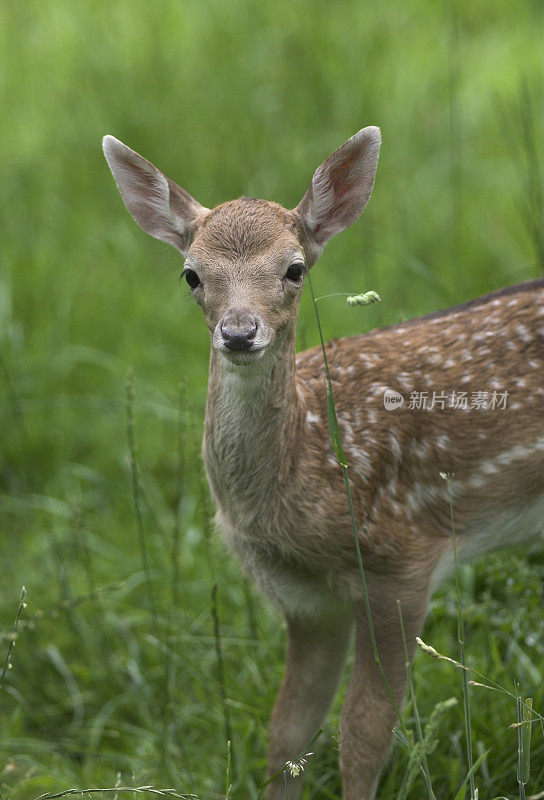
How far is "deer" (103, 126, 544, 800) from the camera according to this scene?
11.3 feet

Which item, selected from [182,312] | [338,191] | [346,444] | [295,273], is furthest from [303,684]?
[182,312]

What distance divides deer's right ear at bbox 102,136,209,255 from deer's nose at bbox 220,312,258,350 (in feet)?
2.09

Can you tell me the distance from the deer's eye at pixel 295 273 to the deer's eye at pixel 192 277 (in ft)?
0.91

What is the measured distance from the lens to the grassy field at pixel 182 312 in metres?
4.32

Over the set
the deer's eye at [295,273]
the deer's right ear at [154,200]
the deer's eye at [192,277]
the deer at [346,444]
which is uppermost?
the deer's right ear at [154,200]

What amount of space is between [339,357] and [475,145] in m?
3.54

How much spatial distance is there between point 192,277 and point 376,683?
4.78 feet

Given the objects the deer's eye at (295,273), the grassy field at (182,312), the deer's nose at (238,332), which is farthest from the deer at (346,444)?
the grassy field at (182,312)

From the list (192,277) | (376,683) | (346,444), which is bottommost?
(376,683)

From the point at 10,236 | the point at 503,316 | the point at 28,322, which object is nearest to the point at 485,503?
the point at 503,316

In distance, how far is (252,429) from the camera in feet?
11.8

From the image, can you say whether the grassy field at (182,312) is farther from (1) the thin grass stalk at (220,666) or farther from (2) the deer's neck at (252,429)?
(2) the deer's neck at (252,429)

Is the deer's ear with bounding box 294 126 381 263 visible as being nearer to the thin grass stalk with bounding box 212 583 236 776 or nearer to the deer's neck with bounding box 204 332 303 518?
the deer's neck with bounding box 204 332 303 518

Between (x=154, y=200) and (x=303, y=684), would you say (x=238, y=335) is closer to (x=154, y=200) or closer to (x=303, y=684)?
(x=154, y=200)
